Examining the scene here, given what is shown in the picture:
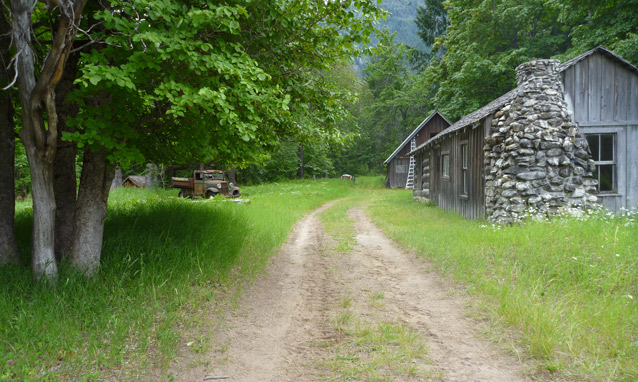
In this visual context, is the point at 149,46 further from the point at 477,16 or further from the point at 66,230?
the point at 477,16

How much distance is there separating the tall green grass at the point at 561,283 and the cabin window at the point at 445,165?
7.21 metres

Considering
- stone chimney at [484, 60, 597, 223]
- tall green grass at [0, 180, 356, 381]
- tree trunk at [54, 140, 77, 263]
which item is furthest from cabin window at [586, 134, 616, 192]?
tree trunk at [54, 140, 77, 263]

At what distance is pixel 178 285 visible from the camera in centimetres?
527

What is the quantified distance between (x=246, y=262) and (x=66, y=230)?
118 inches

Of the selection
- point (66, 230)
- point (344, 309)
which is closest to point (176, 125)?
point (66, 230)

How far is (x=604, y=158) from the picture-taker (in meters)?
10.3

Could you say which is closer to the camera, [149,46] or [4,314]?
[4,314]

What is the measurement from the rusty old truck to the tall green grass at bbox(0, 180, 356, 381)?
13.5 meters

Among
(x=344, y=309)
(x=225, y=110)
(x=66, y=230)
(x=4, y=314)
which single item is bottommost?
(x=344, y=309)

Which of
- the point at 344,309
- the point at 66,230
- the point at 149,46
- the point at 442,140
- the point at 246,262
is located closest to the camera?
the point at 149,46

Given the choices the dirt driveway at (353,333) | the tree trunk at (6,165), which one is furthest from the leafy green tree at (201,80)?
the dirt driveway at (353,333)

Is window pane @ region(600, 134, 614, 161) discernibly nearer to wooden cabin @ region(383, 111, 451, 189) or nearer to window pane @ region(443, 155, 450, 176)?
window pane @ region(443, 155, 450, 176)

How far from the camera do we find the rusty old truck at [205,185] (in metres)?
21.2

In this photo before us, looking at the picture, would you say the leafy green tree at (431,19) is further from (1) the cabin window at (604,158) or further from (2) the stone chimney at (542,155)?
(2) the stone chimney at (542,155)
